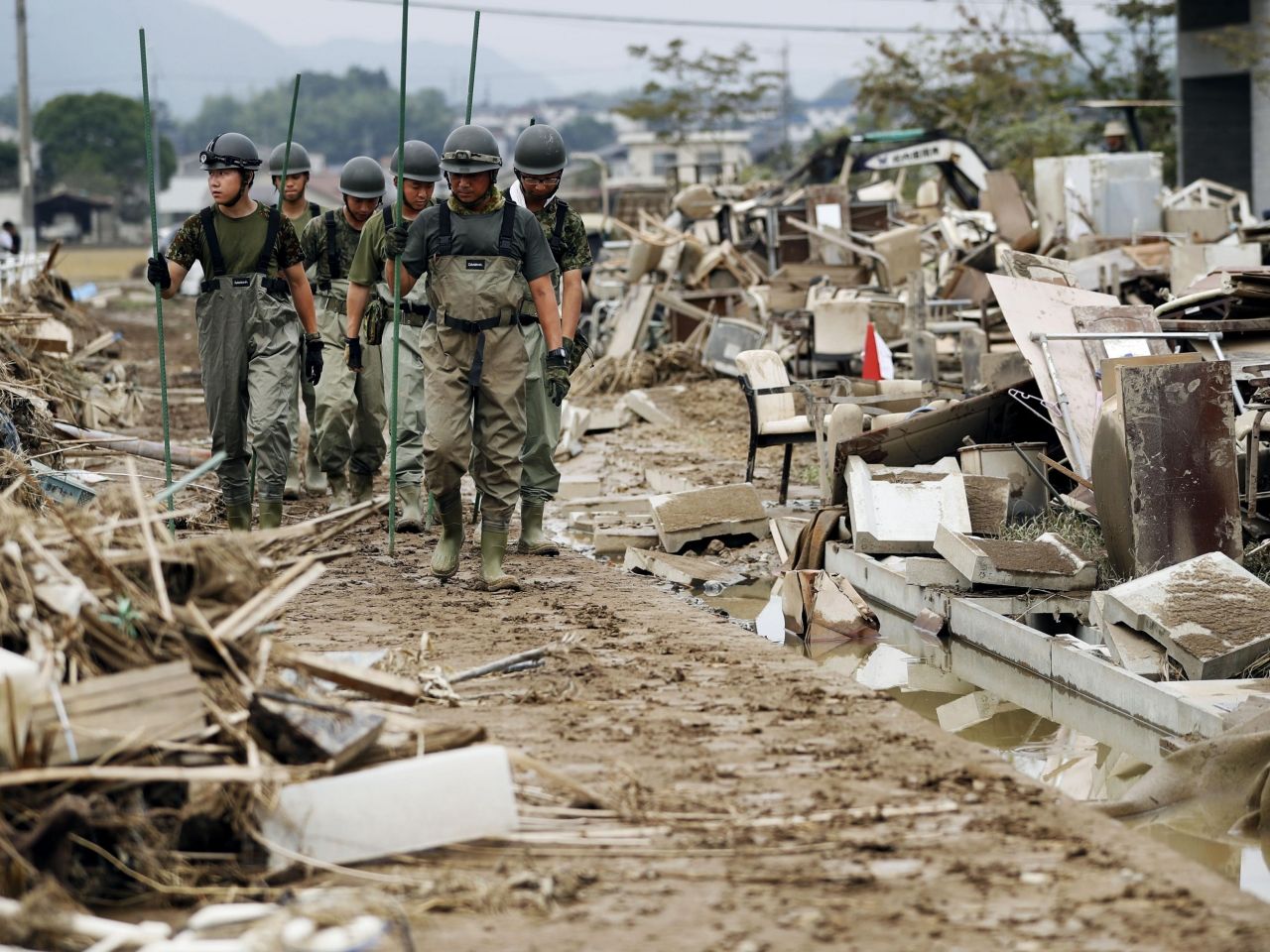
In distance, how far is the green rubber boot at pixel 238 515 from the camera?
9914mm

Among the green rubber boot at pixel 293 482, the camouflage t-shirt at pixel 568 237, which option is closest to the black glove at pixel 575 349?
the camouflage t-shirt at pixel 568 237

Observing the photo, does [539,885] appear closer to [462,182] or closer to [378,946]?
[378,946]

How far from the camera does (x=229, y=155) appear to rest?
30.4ft

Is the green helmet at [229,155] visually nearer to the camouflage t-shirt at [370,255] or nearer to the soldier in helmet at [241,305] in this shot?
the soldier in helmet at [241,305]

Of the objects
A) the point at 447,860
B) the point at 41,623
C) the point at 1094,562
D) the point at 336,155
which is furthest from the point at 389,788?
the point at 336,155

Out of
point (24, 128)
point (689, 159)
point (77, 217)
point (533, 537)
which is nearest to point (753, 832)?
point (533, 537)

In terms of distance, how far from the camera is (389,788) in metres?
4.78

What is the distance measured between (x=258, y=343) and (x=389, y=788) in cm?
531

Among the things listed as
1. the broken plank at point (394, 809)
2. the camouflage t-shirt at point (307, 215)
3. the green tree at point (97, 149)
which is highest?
the green tree at point (97, 149)

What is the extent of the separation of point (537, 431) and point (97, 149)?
101 metres

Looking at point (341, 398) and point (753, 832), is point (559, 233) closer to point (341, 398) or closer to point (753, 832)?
point (341, 398)

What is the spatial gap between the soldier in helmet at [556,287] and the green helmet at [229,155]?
1409 mm

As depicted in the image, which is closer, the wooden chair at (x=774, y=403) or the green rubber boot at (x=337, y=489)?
the green rubber boot at (x=337, y=489)

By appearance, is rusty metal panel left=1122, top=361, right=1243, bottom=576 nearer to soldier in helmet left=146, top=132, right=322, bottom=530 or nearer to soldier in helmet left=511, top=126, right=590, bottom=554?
soldier in helmet left=511, top=126, right=590, bottom=554
